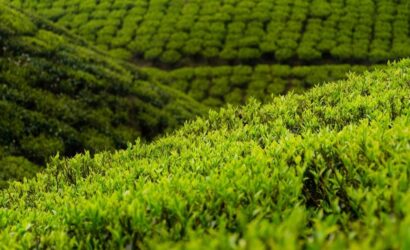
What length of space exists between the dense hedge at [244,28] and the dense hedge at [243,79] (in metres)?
1.56

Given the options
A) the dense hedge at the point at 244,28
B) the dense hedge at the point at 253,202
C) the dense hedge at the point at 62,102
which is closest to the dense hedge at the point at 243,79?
the dense hedge at the point at 244,28

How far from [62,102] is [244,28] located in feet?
65.0

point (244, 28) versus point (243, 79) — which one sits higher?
point (244, 28)

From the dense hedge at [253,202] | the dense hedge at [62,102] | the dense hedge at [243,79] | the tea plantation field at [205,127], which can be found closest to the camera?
the dense hedge at [253,202]

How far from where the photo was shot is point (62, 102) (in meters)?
17.0

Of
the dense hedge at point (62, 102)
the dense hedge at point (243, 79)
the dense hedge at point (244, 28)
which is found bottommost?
the dense hedge at point (243, 79)

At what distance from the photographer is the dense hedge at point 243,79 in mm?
28531

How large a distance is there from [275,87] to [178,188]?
24411mm

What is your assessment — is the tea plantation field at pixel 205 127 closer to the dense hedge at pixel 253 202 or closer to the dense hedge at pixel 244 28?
the dense hedge at pixel 253 202

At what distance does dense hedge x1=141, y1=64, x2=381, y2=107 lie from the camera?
2853cm

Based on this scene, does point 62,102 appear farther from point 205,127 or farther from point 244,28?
point 244,28

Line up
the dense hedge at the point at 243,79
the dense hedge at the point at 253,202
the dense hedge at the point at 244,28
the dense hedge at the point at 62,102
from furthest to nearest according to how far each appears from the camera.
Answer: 1. the dense hedge at the point at 244,28
2. the dense hedge at the point at 243,79
3. the dense hedge at the point at 62,102
4. the dense hedge at the point at 253,202

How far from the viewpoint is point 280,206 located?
4.23m

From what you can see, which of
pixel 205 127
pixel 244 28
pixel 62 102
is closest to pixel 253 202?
pixel 205 127
